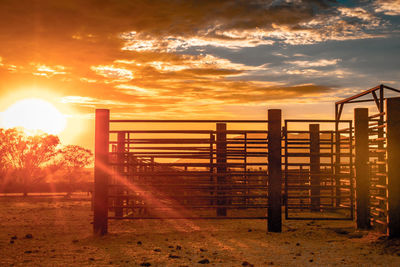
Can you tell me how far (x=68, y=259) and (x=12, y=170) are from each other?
84.1 feet

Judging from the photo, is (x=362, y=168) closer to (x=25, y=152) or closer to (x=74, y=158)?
(x=25, y=152)

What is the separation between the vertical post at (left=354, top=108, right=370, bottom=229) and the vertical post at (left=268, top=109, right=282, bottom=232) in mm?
1930

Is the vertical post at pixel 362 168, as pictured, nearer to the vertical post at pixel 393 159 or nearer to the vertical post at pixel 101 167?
the vertical post at pixel 393 159

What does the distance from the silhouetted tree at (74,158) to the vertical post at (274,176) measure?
2772 cm

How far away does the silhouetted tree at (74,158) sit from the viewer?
3481 cm

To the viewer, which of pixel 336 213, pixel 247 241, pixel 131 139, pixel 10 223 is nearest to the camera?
pixel 247 241

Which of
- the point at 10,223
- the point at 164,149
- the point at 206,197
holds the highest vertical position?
the point at 164,149

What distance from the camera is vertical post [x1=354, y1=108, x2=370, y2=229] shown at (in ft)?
31.9

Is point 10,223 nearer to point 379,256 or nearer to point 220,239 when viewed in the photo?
point 220,239

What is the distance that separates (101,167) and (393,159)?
6476 mm

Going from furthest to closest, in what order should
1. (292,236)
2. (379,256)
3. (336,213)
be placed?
(336,213) → (292,236) → (379,256)

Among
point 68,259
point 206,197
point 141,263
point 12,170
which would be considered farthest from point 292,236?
point 12,170

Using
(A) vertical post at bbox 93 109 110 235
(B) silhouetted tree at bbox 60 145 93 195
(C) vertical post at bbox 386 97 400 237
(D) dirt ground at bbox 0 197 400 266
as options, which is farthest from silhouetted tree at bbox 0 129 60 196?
(C) vertical post at bbox 386 97 400 237

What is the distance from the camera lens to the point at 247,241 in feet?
27.8
